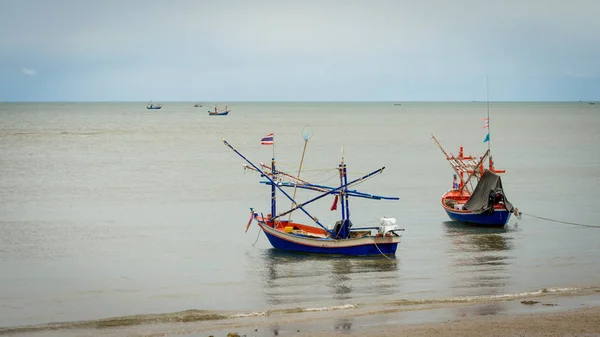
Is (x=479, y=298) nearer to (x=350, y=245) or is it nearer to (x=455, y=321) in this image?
(x=455, y=321)

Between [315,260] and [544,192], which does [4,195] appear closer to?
[315,260]

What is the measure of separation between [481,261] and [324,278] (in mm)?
6385

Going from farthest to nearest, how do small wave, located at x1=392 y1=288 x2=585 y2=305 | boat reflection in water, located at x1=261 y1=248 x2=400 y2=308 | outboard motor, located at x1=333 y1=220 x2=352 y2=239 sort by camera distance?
1. outboard motor, located at x1=333 y1=220 x2=352 y2=239
2. boat reflection in water, located at x1=261 y1=248 x2=400 y2=308
3. small wave, located at x1=392 y1=288 x2=585 y2=305

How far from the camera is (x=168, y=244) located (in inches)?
1244

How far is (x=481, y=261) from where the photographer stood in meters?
28.2

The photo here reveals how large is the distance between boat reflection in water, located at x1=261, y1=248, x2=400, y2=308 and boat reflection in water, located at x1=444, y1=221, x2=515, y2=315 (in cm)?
216

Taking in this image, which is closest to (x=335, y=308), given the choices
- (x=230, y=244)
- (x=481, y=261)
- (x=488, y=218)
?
(x=481, y=261)

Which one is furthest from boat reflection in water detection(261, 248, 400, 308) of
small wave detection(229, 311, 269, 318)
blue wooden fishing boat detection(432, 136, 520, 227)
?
blue wooden fishing boat detection(432, 136, 520, 227)

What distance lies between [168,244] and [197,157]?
4077cm

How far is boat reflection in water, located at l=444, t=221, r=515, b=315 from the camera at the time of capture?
76.4 feet

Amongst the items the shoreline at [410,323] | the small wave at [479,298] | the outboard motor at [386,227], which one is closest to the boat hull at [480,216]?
the outboard motor at [386,227]

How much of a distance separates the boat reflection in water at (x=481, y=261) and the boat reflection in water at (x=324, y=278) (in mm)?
2157

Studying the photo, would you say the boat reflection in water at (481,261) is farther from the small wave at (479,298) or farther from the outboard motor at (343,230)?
the outboard motor at (343,230)

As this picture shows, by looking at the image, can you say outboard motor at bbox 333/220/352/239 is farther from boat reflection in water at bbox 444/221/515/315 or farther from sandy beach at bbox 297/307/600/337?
sandy beach at bbox 297/307/600/337
